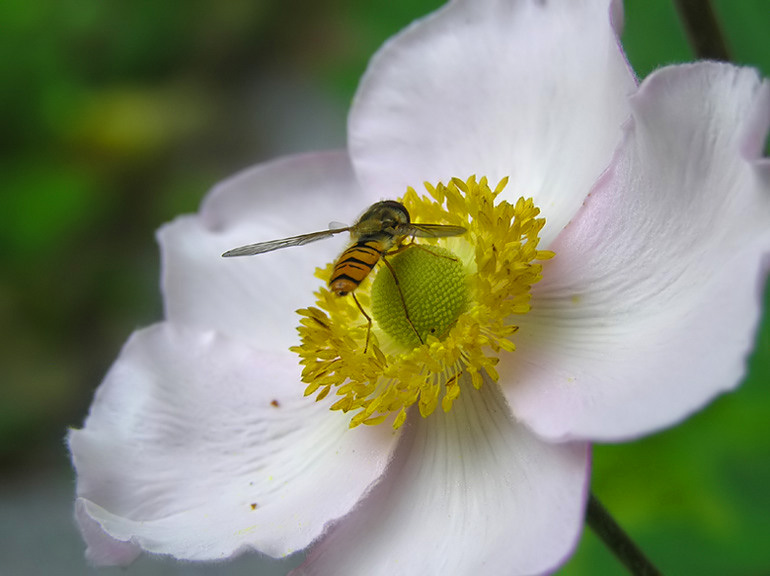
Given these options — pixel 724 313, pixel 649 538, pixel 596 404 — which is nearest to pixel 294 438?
pixel 596 404

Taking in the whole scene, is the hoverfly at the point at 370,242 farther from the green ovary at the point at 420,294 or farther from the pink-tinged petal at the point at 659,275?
the pink-tinged petal at the point at 659,275

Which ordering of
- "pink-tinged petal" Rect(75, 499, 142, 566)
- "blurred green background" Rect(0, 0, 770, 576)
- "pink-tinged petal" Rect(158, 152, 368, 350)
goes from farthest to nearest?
"blurred green background" Rect(0, 0, 770, 576)
"pink-tinged petal" Rect(158, 152, 368, 350)
"pink-tinged petal" Rect(75, 499, 142, 566)

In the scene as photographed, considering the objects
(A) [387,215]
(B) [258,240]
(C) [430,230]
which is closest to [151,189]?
(B) [258,240]

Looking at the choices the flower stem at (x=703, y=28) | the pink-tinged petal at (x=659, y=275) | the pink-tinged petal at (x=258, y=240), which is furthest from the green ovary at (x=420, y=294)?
the flower stem at (x=703, y=28)

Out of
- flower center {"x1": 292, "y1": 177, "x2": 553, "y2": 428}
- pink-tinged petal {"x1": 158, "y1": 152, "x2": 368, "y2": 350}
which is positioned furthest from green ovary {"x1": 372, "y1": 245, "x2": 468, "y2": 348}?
pink-tinged petal {"x1": 158, "y1": 152, "x2": 368, "y2": 350}

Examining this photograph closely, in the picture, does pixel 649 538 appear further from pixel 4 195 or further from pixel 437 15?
pixel 4 195

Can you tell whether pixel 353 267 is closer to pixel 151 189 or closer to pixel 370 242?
pixel 370 242

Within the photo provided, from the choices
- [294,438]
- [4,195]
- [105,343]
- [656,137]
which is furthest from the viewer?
[105,343]

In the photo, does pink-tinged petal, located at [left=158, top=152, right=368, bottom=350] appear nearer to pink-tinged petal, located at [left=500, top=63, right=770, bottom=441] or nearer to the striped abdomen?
the striped abdomen
